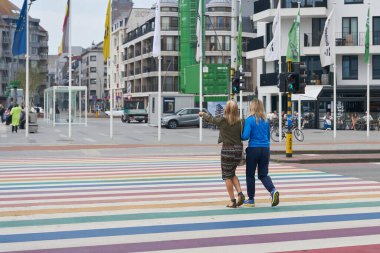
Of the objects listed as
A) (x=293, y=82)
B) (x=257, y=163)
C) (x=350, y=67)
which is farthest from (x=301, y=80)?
(x=350, y=67)

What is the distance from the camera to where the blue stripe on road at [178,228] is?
748cm

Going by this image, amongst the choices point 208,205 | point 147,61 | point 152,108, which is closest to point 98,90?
point 147,61

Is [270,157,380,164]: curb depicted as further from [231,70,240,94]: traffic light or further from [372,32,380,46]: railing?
[372,32,380,46]: railing

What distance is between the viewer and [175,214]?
30.2ft

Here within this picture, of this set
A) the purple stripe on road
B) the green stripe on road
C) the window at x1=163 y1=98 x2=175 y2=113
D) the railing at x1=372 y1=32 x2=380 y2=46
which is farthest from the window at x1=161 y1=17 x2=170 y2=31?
the purple stripe on road

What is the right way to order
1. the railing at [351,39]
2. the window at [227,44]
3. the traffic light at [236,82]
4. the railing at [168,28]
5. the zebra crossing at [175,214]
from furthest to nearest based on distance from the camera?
1. the railing at [168,28]
2. the window at [227,44]
3. the railing at [351,39]
4. the traffic light at [236,82]
5. the zebra crossing at [175,214]

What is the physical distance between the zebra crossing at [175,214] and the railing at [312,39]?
3500 centimetres

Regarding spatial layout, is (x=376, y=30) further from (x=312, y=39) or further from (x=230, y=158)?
(x=230, y=158)

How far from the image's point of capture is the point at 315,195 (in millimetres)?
11414

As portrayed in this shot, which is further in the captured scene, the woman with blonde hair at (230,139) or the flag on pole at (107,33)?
the flag on pole at (107,33)

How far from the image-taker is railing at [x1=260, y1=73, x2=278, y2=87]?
4981 cm

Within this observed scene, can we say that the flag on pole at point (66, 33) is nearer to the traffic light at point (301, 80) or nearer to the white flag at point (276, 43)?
the white flag at point (276, 43)

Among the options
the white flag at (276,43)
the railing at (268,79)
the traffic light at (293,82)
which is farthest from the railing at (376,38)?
the traffic light at (293,82)

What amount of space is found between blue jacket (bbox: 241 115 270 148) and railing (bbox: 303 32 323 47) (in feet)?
133
